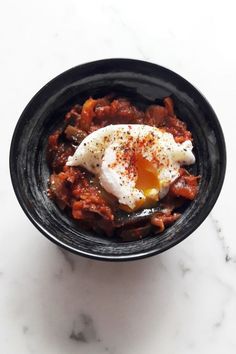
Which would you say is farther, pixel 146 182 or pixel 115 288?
pixel 115 288

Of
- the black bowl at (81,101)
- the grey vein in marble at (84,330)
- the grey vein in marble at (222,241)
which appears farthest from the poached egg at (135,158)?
the grey vein in marble at (84,330)

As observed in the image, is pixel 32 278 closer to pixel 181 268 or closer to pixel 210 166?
pixel 181 268

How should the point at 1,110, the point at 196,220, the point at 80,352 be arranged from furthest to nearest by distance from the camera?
1. the point at 1,110
2. the point at 80,352
3. the point at 196,220

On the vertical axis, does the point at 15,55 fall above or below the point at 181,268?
above

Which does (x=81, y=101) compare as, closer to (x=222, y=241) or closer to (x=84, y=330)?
(x=222, y=241)

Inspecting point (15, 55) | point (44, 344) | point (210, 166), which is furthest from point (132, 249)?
point (15, 55)

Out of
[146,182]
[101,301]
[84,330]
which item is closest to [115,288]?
[101,301]

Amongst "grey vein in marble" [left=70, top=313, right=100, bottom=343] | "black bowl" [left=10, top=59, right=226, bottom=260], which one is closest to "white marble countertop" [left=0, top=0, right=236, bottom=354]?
"grey vein in marble" [left=70, top=313, right=100, bottom=343]

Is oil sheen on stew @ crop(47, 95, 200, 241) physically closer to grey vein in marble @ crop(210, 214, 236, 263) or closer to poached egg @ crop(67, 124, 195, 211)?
poached egg @ crop(67, 124, 195, 211)
